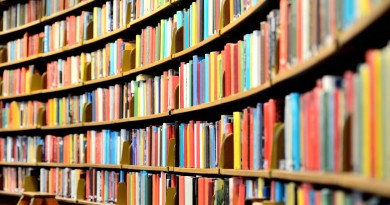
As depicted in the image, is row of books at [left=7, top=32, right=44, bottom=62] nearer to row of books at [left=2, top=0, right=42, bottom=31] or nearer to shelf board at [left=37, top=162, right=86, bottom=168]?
row of books at [left=2, top=0, right=42, bottom=31]

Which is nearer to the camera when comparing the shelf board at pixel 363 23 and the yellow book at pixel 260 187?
the shelf board at pixel 363 23

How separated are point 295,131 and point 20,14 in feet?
14.9

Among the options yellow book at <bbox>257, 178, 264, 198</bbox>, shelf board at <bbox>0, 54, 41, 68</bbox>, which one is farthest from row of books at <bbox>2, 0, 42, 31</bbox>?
yellow book at <bbox>257, 178, 264, 198</bbox>

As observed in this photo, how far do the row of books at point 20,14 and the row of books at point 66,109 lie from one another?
82 cm

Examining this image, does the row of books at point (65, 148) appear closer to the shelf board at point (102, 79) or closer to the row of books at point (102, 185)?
the row of books at point (102, 185)

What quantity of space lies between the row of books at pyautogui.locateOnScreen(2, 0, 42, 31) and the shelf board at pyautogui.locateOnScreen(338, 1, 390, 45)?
15.3 ft

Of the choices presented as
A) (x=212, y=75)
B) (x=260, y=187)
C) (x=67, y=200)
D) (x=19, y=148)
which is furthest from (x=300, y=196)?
(x=19, y=148)

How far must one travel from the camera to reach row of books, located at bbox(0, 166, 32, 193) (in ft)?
20.8

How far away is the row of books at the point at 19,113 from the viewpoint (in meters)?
6.27

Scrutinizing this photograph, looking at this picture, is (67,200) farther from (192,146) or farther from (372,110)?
(372,110)

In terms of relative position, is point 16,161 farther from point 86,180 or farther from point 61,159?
point 86,180

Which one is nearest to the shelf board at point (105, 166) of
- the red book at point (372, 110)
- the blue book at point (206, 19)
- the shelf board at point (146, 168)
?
the shelf board at point (146, 168)

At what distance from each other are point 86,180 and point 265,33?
113 inches

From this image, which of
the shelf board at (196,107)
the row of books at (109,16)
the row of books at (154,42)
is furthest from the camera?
the row of books at (109,16)
